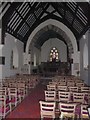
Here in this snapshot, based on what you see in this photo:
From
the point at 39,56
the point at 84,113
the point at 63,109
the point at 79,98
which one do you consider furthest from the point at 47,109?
the point at 39,56

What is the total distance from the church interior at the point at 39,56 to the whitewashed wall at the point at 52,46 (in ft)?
5.09

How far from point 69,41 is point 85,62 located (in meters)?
5.37

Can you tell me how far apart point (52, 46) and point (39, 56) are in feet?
11.2

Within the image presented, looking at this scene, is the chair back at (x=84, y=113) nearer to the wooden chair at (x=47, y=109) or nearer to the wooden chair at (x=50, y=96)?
the wooden chair at (x=47, y=109)

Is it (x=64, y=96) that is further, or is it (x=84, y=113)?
(x=64, y=96)

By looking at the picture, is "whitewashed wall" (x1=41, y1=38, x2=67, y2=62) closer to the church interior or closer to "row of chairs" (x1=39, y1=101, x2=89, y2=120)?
the church interior

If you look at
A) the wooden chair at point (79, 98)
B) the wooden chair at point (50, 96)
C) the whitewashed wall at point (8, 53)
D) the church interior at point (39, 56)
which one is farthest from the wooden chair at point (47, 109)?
the whitewashed wall at point (8, 53)

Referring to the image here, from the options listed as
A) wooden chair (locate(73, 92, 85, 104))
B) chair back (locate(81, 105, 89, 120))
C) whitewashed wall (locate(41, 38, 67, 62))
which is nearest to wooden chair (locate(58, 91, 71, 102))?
wooden chair (locate(73, 92, 85, 104))

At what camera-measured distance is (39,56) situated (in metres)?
38.0

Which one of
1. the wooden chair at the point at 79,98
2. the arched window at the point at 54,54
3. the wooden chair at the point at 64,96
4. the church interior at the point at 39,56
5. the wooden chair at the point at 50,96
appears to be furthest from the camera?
the arched window at the point at 54,54

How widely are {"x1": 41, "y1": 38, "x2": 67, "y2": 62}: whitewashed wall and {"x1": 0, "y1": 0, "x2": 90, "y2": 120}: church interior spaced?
5.09 feet

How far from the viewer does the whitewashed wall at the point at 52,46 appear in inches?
1540

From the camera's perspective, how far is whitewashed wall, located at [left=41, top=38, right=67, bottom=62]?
39.1 m

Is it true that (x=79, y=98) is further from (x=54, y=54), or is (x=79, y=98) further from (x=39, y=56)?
(x=54, y=54)
